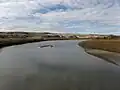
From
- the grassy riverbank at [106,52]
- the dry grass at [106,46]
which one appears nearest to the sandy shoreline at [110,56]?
the grassy riverbank at [106,52]

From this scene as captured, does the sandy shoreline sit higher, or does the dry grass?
the sandy shoreline

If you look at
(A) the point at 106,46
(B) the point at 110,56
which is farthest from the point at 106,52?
(A) the point at 106,46

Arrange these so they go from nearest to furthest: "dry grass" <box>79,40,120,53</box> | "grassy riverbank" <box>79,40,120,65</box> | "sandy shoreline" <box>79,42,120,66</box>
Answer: "sandy shoreline" <box>79,42,120,66</box>, "grassy riverbank" <box>79,40,120,65</box>, "dry grass" <box>79,40,120,53</box>

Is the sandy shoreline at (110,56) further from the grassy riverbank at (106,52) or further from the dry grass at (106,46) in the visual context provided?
the dry grass at (106,46)

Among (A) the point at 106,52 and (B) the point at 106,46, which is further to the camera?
(B) the point at 106,46

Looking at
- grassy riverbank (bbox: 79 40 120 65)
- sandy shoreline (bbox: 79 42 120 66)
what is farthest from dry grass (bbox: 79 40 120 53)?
sandy shoreline (bbox: 79 42 120 66)

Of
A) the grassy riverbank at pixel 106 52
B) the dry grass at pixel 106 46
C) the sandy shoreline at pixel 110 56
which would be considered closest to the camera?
the sandy shoreline at pixel 110 56

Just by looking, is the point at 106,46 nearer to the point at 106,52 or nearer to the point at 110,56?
the point at 106,52

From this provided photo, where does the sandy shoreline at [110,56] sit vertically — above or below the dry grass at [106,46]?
above

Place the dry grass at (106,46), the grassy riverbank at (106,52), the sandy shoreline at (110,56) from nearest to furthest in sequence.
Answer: the sandy shoreline at (110,56) < the grassy riverbank at (106,52) < the dry grass at (106,46)

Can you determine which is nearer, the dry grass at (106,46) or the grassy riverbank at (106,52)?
the grassy riverbank at (106,52)

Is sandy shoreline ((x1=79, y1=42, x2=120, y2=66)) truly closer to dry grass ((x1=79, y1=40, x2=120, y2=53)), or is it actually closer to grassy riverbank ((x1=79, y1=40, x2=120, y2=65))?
grassy riverbank ((x1=79, y1=40, x2=120, y2=65))

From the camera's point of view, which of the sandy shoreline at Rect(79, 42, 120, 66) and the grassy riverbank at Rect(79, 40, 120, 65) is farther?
the grassy riverbank at Rect(79, 40, 120, 65)
